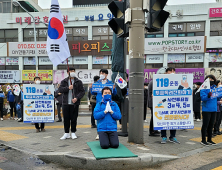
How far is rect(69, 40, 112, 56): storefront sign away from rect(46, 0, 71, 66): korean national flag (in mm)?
17365

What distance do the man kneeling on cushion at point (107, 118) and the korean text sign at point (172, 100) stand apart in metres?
1.26

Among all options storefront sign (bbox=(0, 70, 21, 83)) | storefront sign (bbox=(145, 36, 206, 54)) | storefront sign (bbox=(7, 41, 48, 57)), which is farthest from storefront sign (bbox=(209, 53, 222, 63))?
storefront sign (bbox=(0, 70, 21, 83))

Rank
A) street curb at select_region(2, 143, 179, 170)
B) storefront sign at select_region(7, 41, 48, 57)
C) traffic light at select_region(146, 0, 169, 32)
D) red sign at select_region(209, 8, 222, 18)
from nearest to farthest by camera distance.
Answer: street curb at select_region(2, 143, 179, 170), traffic light at select_region(146, 0, 169, 32), red sign at select_region(209, 8, 222, 18), storefront sign at select_region(7, 41, 48, 57)

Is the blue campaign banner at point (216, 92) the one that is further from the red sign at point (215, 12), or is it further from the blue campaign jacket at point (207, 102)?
the red sign at point (215, 12)

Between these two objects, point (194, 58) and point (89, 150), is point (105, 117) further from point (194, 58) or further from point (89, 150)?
point (194, 58)

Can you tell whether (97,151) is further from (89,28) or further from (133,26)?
(89,28)

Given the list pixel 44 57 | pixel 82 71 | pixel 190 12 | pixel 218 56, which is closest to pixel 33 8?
pixel 44 57

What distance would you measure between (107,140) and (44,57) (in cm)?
2170

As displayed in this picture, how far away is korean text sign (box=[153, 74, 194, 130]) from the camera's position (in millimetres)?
5496

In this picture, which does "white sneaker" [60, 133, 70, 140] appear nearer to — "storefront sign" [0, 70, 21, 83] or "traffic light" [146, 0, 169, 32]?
"traffic light" [146, 0, 169, 32]

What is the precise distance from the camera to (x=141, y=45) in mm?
5070

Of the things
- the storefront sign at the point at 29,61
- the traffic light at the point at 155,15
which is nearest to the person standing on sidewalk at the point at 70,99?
the traffic light at the point at 155,15

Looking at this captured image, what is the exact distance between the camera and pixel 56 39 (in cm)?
582

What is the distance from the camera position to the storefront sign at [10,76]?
2428 cm
